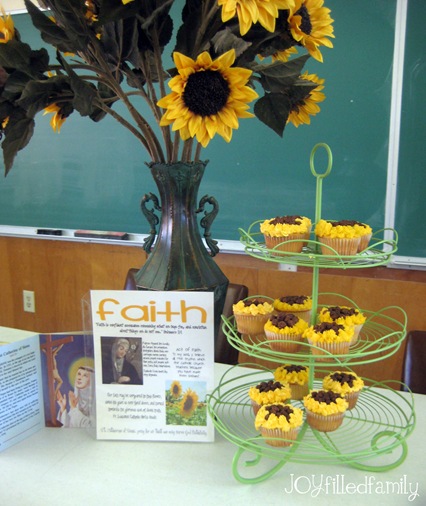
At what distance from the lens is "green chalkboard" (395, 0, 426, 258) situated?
1696mm

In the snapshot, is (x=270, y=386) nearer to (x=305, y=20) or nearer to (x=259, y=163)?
(x=305, y=20)

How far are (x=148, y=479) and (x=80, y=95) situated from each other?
22.4 inches

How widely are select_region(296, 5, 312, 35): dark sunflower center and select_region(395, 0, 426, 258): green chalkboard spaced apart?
104 cm

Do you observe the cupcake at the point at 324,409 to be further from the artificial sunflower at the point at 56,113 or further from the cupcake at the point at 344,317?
the artificial sunflower at the point at 56,113

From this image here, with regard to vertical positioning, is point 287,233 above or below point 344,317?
above

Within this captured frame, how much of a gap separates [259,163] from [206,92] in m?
1.31

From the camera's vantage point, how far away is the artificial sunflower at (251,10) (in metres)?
0.66

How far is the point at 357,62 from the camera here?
5.88ft

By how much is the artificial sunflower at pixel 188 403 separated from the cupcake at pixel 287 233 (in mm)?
262

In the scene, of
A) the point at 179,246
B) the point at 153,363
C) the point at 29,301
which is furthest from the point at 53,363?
the point at 29,301

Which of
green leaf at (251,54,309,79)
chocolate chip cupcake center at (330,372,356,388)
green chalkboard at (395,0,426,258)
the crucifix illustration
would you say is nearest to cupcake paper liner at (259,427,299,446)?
chocolate chip cupcake center at (330,372,356,388)

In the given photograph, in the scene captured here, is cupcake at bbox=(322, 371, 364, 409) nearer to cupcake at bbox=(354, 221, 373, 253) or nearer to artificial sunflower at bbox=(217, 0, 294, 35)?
cupcake at bbox=(354, 221, 373, 253)

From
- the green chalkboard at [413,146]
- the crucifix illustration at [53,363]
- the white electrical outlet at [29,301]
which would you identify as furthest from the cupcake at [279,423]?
the white electrical outlet at [29,301]

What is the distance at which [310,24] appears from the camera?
0.83 meters
